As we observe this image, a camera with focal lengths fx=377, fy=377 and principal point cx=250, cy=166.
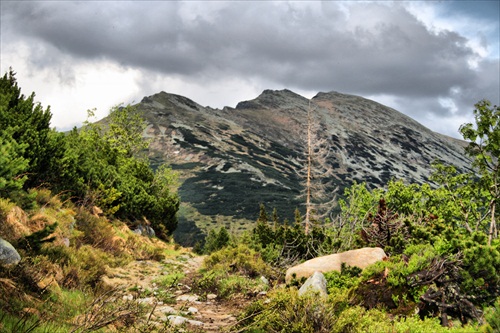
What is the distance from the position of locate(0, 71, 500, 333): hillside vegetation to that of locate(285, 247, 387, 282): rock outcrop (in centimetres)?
41

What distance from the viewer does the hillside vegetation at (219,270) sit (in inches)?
239

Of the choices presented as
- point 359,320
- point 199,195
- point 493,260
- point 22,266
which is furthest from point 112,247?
point 199,195

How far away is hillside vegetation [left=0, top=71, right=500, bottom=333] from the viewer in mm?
6082

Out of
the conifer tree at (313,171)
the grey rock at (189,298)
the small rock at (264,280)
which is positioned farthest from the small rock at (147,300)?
the conifer tree at (313,171)

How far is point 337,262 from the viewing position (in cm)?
1071

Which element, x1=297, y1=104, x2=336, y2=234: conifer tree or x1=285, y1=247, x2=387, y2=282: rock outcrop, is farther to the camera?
x1=297, y1=104, x2=336, y2=234: conifer tree

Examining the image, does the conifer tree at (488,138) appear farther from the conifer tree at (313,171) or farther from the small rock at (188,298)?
the small rock at (188,298)

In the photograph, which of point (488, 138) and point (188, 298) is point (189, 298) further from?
point (488, 138)

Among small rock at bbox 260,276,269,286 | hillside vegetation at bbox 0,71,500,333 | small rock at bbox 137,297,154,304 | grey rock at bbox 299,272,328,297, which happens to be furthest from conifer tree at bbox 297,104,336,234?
small rock at bbox 137,297,154,304

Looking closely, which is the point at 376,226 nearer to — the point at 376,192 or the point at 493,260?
the point at 493,260

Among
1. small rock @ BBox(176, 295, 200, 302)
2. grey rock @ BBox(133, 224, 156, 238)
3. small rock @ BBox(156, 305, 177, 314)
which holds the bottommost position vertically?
grey rock @ BBox(133, 224, 156, 238)

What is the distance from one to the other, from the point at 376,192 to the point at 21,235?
27.8 metres

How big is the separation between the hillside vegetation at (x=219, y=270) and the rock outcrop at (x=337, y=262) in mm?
408

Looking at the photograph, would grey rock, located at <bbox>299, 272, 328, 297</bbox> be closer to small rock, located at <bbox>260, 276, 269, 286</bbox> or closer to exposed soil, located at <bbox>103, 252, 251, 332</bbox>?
exposed soil, located at <bbox>103, 252, 251, 332</bbox>
